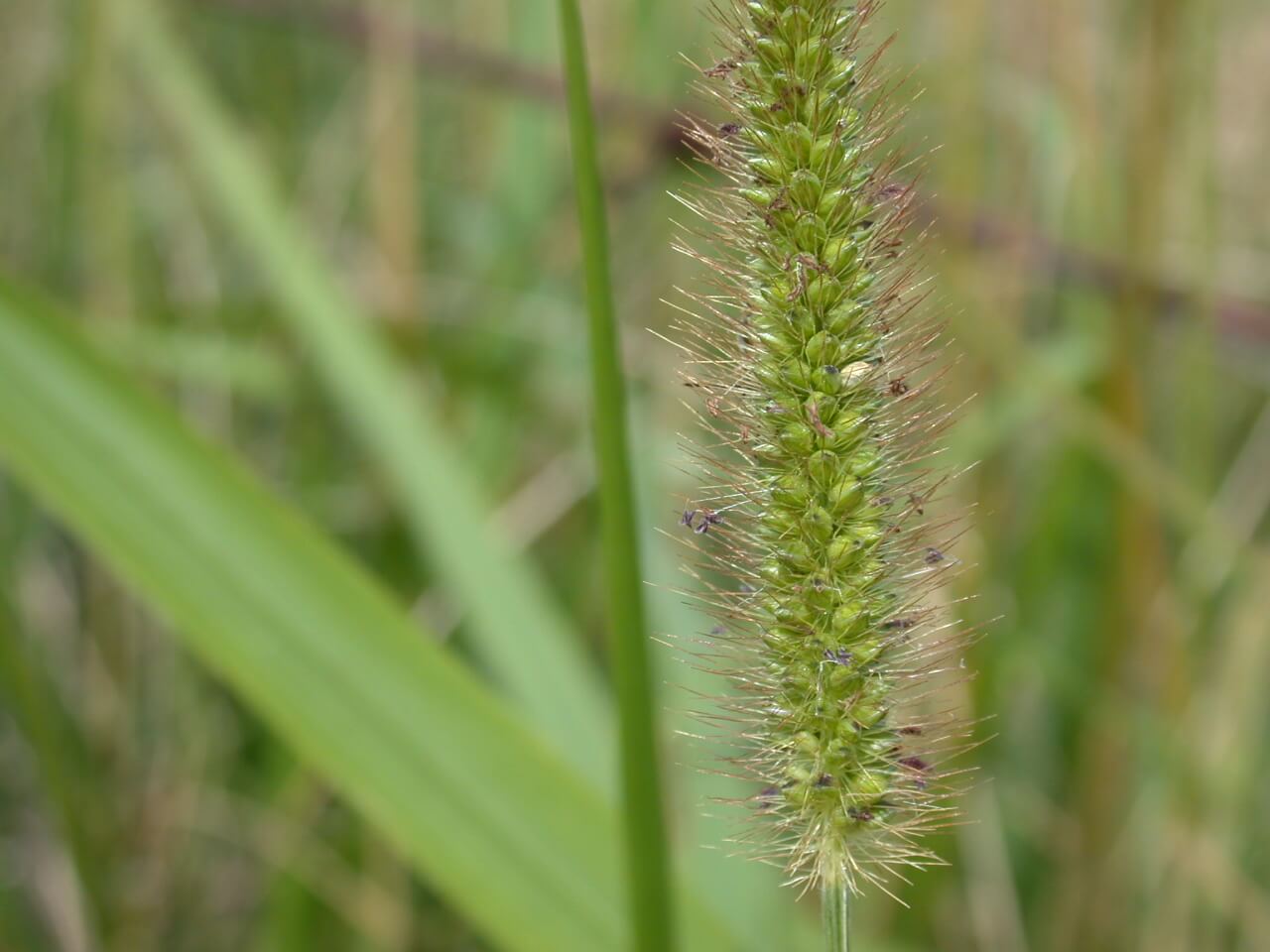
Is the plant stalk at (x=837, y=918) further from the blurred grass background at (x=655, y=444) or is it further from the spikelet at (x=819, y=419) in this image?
the blurred grass background at (x=655, y=444)

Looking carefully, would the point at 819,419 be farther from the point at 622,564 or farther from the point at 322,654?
the point at 322,654

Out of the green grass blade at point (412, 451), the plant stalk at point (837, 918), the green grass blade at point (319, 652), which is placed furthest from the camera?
the green grass blade at point (412, 451)

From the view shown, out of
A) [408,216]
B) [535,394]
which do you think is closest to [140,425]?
[408,216]

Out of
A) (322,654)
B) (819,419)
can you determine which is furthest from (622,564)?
(322,654)

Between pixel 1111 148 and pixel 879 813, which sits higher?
pixel 1111 148

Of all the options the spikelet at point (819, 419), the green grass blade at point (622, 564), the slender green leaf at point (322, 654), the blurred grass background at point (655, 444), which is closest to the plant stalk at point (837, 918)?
the spikelet at point (819, 419)

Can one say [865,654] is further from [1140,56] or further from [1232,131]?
[1232,131]

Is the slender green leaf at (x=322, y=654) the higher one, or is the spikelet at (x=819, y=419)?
the spikelet at (x=819, y=419)
